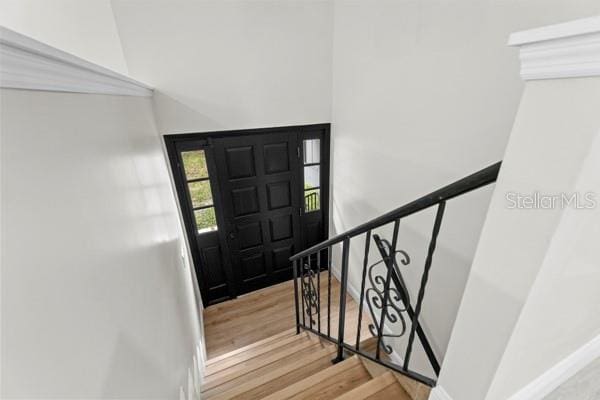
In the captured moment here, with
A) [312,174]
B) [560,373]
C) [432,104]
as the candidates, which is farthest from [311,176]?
[560,373]

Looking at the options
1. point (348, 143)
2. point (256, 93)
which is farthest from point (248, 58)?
point (348, 143)

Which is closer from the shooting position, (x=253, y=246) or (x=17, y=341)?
(x=17, y=341)

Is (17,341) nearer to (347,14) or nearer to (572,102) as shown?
(572,102)

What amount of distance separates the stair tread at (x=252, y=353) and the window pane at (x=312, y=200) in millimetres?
1542

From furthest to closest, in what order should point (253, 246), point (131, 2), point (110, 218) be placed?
point (253, 246)
point (131, 2)
point (110, 218)

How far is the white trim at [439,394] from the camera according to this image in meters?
1.00

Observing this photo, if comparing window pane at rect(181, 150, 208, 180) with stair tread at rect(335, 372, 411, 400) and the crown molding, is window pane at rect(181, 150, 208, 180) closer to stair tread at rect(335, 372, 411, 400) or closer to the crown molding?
stair tread at rect(335, 372, 411, 400)

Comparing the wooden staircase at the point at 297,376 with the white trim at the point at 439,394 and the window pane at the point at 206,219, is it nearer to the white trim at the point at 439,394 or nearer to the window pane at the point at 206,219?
the white trim at the point at 439,394

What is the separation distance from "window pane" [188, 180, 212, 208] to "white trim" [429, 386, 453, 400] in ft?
8.54

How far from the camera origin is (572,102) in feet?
1.70

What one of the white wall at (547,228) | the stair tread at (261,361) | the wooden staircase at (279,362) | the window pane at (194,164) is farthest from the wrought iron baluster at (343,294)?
the window pane at (194,164)

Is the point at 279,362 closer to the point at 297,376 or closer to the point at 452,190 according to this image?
the point at 297,376

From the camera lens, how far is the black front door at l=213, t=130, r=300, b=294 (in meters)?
2.92

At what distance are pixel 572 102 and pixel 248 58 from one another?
2.58 m
